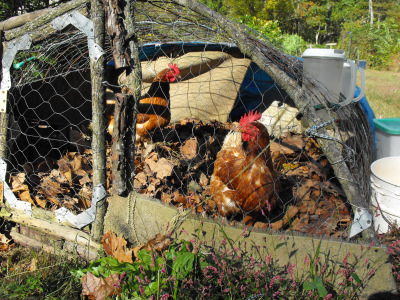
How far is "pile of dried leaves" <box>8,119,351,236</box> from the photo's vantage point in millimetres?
2389

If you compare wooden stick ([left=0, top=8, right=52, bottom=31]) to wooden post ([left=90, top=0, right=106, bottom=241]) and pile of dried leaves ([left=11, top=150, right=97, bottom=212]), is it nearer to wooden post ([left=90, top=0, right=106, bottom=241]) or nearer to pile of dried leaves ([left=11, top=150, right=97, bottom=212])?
wooden post ([left=90, top=0, right=106, bottom=241])

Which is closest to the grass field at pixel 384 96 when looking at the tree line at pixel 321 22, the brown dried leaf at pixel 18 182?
the tree line at pixel 321 22

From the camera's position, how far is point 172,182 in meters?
2.84

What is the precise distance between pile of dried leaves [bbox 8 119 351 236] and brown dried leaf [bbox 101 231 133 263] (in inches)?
15.7

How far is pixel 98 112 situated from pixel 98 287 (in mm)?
964

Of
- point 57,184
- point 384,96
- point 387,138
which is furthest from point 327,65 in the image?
point 384,96

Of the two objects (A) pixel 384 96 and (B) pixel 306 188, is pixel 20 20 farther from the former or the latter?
(A) pixel 384 96

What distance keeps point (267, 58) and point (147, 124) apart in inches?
70.3

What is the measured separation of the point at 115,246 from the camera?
203 cm

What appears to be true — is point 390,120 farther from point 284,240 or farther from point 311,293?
point 311,293

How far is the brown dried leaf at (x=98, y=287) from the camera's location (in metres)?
1.66

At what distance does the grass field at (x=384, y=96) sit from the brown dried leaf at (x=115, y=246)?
15.1 ft

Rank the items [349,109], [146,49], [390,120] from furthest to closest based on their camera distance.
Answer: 1. [146,49]
2. [390,120]
3. [349,109]

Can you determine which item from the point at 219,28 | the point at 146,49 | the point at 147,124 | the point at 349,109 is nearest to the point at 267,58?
the point at 219,28
